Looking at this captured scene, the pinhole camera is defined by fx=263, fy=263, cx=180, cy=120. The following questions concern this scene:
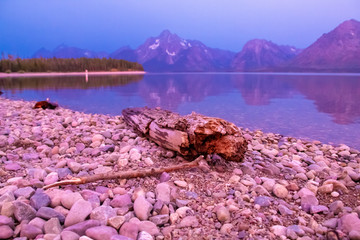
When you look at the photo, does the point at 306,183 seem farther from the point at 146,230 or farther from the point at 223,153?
the point at 146,230

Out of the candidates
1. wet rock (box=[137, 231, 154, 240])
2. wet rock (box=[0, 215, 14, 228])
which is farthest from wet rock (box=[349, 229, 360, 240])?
wet rock (box=[0, 215, 14, 228])

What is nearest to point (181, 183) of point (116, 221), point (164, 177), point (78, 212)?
point (164, 177)

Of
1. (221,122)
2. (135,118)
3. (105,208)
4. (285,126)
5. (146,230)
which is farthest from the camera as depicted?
(285,126)

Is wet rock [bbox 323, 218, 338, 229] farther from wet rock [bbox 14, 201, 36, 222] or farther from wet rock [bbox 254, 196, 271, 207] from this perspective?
wet rock [bbox 14, 201, 36, 222]

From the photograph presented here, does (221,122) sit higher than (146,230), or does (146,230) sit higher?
(221,122)

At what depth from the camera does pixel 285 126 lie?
9.67 m

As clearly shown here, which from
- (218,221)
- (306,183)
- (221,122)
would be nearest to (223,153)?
(221,122)

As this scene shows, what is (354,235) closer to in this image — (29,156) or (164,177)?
(164,177)

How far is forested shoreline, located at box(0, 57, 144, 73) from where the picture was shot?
286ft

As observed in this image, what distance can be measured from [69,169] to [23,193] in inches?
42.9

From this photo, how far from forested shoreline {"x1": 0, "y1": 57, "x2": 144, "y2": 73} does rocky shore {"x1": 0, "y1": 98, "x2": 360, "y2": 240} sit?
311ft

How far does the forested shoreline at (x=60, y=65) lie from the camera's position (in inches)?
3433

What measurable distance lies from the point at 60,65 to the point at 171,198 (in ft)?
344

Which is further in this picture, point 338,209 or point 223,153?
point 223,153
